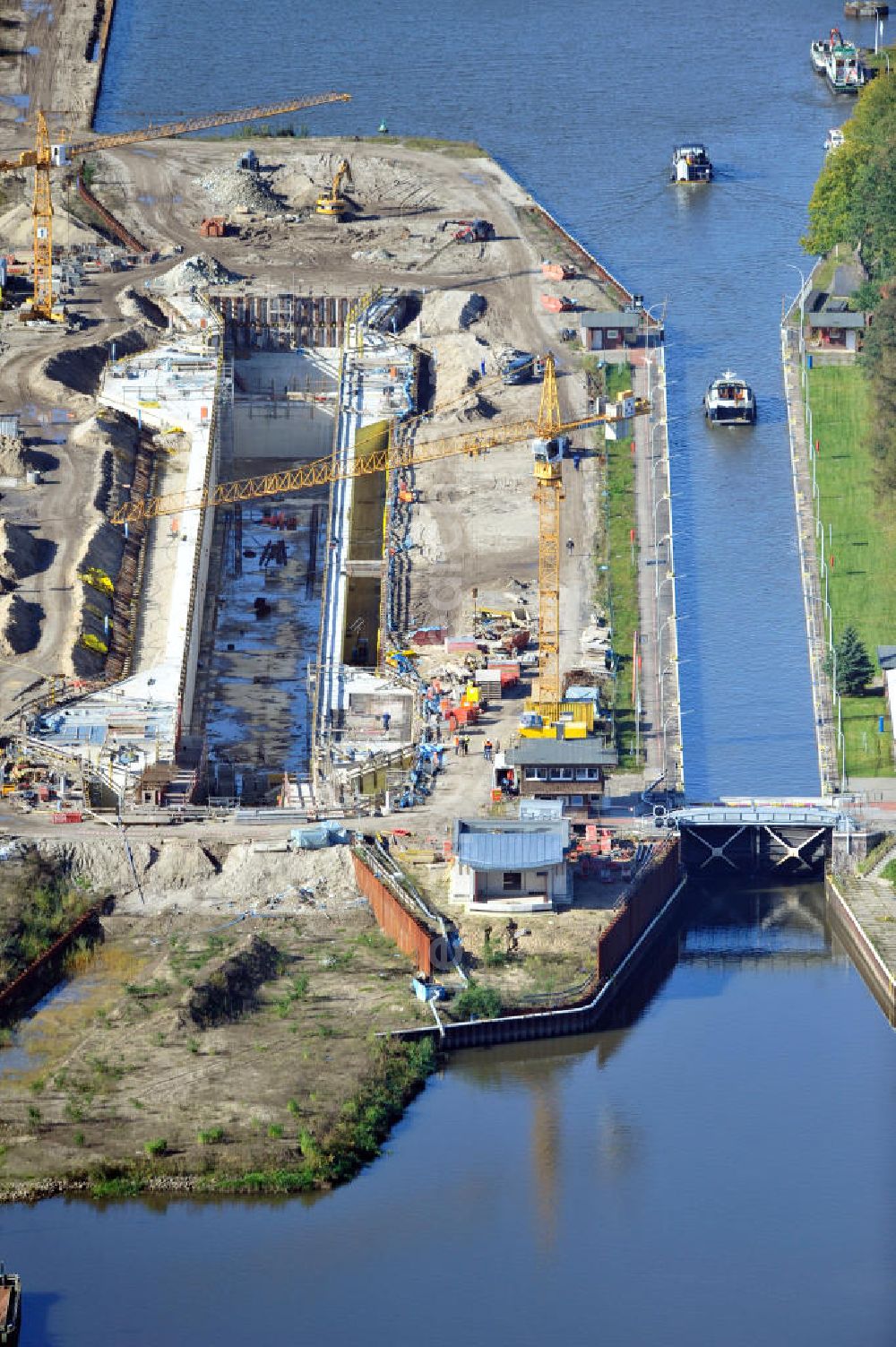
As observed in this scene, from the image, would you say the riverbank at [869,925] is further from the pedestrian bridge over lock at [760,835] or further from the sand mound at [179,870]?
the sand mound at [179,870]

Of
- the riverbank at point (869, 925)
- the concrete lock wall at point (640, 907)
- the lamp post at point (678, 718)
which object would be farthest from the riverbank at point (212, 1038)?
the riverbank at point (869, 925)

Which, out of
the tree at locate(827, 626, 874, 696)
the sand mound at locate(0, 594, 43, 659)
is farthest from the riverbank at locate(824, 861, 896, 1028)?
the sand mound at locate(0, 594, 43, 659)

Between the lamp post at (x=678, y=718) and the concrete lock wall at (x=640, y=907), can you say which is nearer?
the concrete lock wall at (x=640, y=907)

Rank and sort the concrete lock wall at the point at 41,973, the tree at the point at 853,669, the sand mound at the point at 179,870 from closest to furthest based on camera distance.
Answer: the concrete lock wall at the point at 41,973 < the sand mound at the point at 179,870 < the tree at the point at 853,669

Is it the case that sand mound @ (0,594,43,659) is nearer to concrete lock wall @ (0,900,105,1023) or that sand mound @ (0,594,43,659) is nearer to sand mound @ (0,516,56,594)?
sand mound @ (0,516,56,594)

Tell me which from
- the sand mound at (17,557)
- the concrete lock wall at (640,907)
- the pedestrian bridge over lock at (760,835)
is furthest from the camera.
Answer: the sand mound at (17,557)

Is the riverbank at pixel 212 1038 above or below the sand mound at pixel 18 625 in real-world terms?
below

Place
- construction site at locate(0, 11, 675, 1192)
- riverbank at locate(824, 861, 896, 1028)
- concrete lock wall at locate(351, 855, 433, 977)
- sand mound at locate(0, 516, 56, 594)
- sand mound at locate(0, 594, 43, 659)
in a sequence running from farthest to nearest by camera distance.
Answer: sand mound at locate(0, 516, 56, 594) → sand mound at locate(0, 594, 43, 659) → riverbank at locate(824, 861, 896, 1028) → concrete lock wall at locate(351, 855, 433, 977) → construction site at locate(0, 11, 675, 1192)
